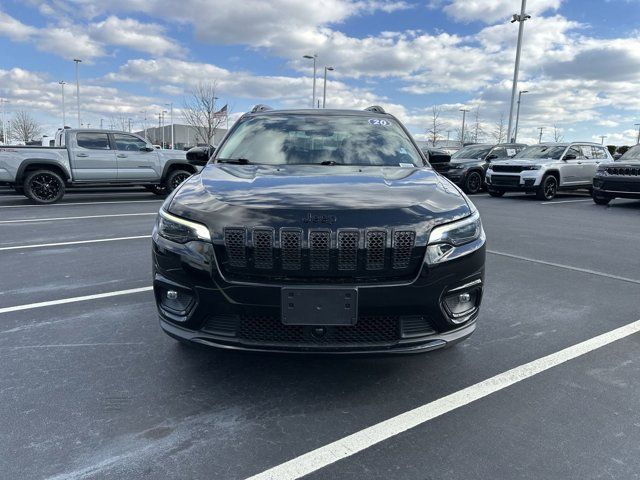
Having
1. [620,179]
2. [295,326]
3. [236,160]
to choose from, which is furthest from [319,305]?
[620,179]

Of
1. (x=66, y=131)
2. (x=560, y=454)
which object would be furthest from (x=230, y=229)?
(x=66, y=131)

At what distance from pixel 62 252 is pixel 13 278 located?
1327mm

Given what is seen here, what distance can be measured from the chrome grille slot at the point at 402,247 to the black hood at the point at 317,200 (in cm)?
6

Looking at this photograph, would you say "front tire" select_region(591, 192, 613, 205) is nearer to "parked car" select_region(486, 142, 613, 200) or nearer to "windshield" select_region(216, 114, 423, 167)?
"parked car" select_region(486, 142, 613, 200)

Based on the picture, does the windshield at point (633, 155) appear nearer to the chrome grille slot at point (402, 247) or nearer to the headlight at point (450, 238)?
the headlight at point (450, 238)

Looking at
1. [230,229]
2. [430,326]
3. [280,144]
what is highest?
[280,144]

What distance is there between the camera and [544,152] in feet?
49.8

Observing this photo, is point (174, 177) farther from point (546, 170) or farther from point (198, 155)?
point (546, 170)

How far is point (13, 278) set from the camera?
5066 mm

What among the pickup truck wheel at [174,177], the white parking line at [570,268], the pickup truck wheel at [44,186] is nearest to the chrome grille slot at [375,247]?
the white parking line at [570,268]

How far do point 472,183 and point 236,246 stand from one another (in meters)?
15.1

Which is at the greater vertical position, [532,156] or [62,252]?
[532,156]

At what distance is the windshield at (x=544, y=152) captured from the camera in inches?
584

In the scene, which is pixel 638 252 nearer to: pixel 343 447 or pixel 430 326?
pixel 430 326
